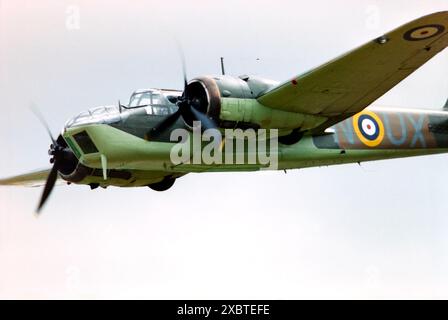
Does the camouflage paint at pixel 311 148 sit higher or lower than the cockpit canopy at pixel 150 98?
lower

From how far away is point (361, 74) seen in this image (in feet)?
68.1

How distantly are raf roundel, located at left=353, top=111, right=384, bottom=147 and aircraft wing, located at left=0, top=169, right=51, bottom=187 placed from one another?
27.0 ft

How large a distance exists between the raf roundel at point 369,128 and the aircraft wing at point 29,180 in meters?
8.23

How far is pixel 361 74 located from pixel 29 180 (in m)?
10.1

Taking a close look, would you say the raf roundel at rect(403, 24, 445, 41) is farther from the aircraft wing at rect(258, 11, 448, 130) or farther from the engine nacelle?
the engine nacelle

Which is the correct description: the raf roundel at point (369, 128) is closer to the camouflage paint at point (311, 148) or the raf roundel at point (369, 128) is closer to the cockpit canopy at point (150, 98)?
the camouflage paint at point (311, 148)

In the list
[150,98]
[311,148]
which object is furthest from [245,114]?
[311,148]

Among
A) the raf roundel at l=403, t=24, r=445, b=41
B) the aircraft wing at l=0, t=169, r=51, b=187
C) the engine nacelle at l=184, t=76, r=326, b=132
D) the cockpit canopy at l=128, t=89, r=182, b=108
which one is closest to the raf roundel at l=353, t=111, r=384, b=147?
the engine nacelle at l=184, t=76, r=326, b=132

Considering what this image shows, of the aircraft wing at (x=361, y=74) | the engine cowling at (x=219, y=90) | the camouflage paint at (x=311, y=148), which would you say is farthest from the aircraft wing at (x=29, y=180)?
the aircraft wing at (x=361, y=74)

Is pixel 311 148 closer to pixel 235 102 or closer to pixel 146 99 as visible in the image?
pixel 235 102

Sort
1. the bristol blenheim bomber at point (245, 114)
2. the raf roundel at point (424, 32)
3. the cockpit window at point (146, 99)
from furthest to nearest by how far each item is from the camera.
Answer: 1. the cockpit window at point (146, 99)
2. the bristol blenheim bomber at point (245, 114)
3. the raf roundel at point (424, 32)

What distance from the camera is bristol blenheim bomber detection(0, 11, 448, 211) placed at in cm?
2027

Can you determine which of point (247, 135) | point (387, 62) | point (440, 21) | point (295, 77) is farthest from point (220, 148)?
point (440, 21)

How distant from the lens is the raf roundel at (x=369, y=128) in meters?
23.2
